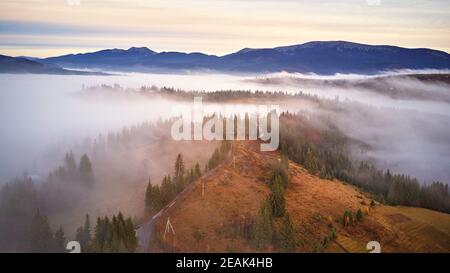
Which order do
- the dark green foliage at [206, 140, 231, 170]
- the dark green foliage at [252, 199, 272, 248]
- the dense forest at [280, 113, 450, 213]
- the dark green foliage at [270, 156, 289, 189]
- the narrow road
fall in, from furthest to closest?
1. the dense forest at [280, 113, 450, 213]
2. the dark green foliage at [206, 140, 231, 170]
3. the dark green foliage at [270, 156, 289, 189]
4. the narrow road
5. the dark green foliage at [252, 199, 272, 248]

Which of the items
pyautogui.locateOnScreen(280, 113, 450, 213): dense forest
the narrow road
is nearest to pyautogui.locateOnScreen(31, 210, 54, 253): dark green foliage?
the narrow road

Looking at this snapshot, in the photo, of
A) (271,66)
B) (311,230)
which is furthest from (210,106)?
(311,230)

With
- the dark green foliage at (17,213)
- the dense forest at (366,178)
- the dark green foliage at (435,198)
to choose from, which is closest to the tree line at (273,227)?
the dense forest at (366,178)

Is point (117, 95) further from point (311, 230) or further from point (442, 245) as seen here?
point (442, 245)

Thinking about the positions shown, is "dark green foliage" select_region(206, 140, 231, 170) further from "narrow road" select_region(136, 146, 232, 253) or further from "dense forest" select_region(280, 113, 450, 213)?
"dense forest" select_region(280, 113, 450, 213)

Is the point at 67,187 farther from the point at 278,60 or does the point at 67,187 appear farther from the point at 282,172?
the point at 278,60

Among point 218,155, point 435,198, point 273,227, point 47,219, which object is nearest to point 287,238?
point 273,227

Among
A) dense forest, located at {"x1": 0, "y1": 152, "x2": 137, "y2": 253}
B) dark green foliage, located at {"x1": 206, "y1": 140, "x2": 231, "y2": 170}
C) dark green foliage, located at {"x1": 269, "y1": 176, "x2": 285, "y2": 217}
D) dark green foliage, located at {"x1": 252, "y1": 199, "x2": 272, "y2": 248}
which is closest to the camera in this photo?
dense forest, located at {"x1": 0, "y1": 152, "x2": 137, "y2": 253}

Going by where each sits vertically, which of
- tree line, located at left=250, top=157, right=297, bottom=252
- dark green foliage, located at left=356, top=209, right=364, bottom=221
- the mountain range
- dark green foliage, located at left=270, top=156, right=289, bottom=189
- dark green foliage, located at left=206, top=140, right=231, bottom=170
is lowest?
dark green foliage, located at left=356, top=209, right=364, bottom=221

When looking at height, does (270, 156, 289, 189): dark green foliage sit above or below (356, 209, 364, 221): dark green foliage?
above

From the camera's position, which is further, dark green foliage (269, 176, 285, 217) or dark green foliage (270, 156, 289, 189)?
dark green foliage (270, 156, 289, 189)
